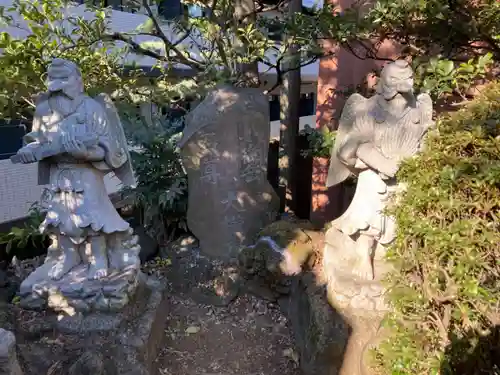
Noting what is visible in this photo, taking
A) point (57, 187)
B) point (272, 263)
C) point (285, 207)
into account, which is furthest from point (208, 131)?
point (285, 207)

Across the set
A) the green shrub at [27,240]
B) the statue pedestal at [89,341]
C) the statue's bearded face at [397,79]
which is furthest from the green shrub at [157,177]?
the statue's bearded face at [397,79]

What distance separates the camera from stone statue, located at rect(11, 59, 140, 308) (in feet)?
9.72

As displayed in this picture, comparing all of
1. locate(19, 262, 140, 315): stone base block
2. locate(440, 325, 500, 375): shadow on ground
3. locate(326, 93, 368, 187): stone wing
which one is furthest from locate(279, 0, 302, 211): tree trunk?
locate(440, 325, 500, 375): shadow on ground

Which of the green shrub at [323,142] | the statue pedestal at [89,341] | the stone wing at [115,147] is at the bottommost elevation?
the statue pedestal at [89,341]

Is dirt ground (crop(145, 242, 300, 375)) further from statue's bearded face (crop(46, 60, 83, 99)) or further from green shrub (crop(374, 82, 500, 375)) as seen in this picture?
statue's bearded face (crop(46, 60, 83, 99))

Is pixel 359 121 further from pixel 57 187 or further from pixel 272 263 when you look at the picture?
pixel 57 187

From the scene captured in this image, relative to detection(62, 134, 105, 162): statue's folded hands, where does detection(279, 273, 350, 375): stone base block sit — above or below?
below

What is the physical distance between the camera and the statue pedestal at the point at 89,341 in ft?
8.66

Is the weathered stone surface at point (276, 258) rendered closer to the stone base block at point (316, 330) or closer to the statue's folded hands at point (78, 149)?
the stone base block at point (316, 330)

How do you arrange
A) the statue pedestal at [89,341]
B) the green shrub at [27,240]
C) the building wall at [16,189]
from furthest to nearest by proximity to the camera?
the building wall at [16,189] → the green shrub at [27,240] → the statue pedestal at [89,341]

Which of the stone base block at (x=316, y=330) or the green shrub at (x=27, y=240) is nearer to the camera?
the stone base block at (x=316, y=330)

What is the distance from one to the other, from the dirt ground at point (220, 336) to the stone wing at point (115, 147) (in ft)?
4.73

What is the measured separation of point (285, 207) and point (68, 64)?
406 cm

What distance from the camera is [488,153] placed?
1.73 m
